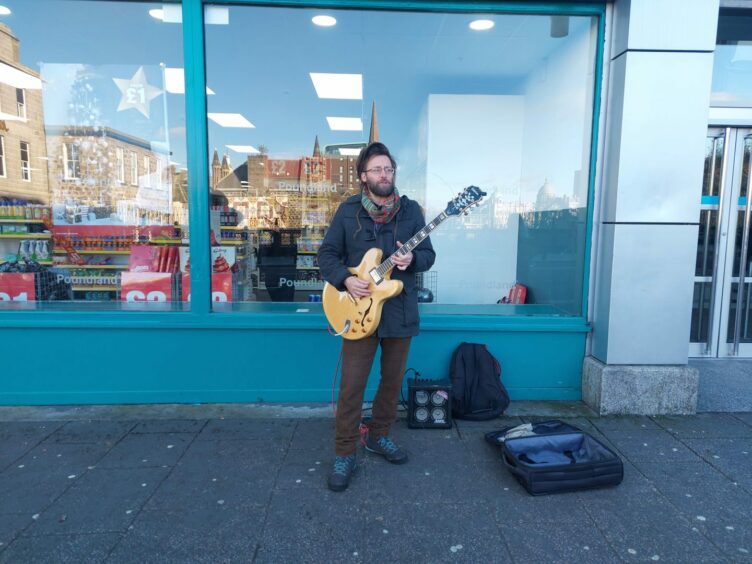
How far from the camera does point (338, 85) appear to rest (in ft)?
21.0

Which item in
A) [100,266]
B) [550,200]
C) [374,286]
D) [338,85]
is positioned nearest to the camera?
[374,286]

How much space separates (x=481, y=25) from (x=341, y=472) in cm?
441

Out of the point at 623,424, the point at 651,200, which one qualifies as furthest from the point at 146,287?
the point at 651,200

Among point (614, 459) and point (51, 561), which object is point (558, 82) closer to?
point (614, 459)

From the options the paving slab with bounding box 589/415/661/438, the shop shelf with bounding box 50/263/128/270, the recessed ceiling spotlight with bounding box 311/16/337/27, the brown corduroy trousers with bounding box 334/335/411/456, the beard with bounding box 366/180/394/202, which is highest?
the recessed ceiling spotlight with bounding box 311/16/337/27

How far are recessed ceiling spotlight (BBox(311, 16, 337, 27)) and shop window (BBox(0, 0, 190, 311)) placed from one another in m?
1.47

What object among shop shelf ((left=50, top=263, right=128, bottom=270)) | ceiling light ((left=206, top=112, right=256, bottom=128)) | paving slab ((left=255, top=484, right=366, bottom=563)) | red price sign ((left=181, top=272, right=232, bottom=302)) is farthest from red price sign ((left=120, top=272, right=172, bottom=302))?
paving slab ((left=255, top=484, right=366, bottom=563))

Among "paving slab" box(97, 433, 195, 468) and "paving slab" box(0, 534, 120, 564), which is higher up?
"paving slab" box(97, 433, 195, 468)

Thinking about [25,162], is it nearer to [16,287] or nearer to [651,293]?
[16,287]

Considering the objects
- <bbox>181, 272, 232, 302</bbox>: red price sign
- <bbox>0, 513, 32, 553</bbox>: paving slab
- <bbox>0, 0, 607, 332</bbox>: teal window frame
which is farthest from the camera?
<bbox>181, 272, 232, 302</bbox>: red price sign

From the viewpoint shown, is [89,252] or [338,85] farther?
[338,85]

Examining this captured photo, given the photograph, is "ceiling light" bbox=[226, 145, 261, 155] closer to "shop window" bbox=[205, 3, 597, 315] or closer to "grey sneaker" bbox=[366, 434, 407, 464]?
"shop window" bbox=[205, 3, 597, 315]

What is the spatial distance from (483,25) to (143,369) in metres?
4.58

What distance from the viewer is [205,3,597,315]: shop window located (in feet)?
15.3
